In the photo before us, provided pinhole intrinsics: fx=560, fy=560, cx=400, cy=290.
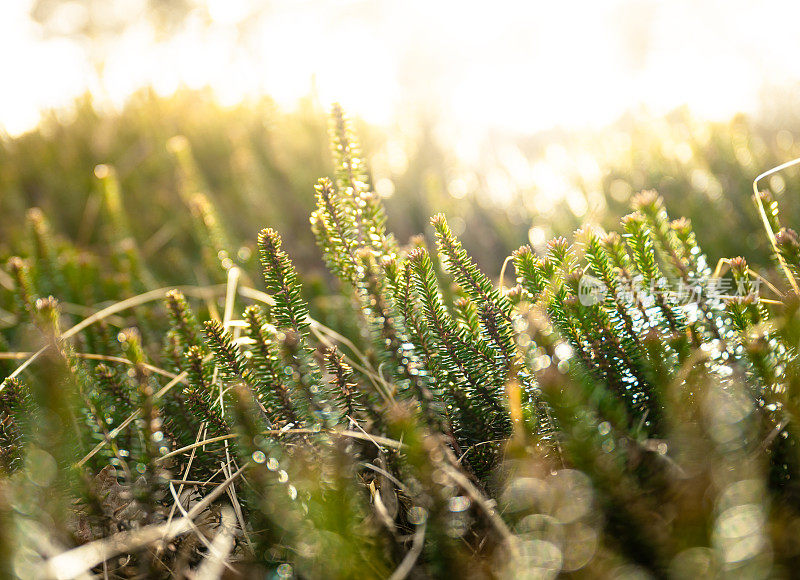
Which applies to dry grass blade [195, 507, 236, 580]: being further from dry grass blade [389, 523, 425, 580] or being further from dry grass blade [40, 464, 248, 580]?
dry grass blade [389, 523, 425, 580]

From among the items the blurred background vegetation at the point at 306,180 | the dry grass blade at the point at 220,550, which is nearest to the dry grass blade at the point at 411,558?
the dry grass blade at the point at 220,550

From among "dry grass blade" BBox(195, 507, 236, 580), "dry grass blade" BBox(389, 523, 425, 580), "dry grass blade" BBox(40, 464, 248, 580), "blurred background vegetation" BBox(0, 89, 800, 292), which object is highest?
"blurred background vegetation" BBox(0, 89, 800, 292)

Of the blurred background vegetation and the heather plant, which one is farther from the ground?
the blurred background vegetation

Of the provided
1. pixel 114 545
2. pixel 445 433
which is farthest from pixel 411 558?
pixel 114 545

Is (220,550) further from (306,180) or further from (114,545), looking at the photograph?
(306,180)

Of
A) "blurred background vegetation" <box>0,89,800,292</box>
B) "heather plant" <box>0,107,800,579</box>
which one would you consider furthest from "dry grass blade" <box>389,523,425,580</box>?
"blurred background vegetation" <box>0,89,800,292</box>

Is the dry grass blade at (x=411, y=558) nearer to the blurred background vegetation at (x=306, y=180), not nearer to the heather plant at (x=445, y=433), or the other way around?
the heather plant at (x=445, y=433)

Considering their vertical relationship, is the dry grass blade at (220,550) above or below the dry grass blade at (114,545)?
below

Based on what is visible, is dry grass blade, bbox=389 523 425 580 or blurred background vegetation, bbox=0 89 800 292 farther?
blurred background vegetation, bbox=0 89 800 292

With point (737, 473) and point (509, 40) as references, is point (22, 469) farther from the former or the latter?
point (509, 40)
